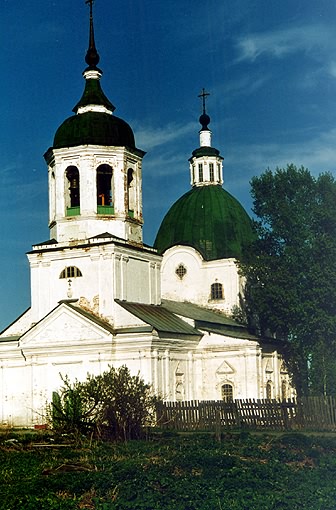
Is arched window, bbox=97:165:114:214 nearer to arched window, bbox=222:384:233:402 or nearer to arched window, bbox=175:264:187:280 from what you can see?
arched window, bbox=222:384:233:402

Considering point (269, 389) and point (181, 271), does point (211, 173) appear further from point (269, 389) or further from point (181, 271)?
point (269, 389)

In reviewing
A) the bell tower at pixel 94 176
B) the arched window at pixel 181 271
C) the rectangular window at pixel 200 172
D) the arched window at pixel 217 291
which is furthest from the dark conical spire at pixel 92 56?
the arched window at pixel 217 291

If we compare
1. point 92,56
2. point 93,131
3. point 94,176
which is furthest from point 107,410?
point 92,56

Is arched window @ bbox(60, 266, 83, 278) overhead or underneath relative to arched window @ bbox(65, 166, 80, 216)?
underneath

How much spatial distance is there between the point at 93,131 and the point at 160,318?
22.7 feet

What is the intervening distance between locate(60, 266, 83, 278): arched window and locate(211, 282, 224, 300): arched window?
9.23 meters

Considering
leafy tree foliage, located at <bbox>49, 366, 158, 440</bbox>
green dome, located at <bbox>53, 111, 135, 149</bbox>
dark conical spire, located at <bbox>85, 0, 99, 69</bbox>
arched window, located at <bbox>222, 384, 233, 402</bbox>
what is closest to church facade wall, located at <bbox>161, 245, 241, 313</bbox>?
arched window, located at <bbox>222, 384, 233, 402</bbox>

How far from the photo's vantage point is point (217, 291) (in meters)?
36.1

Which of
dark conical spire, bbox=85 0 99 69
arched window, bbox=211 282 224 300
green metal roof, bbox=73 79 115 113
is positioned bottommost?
arched window, bbox=211 282 224 300

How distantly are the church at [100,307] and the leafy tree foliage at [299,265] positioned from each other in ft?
5.56

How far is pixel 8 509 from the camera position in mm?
11164

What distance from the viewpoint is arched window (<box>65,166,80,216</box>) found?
1137 inches

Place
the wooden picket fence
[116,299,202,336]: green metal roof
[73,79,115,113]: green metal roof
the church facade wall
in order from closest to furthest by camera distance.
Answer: the wooden picket fence
[116,299,202,336]: green metal roof
[73,79,115,113]: green metal roof
the church facade wall

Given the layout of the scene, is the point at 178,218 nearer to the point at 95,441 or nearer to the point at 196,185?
the point at 196,185
